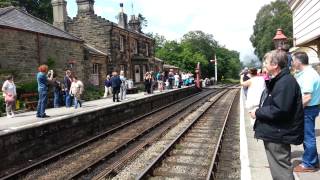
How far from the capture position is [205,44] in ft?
345

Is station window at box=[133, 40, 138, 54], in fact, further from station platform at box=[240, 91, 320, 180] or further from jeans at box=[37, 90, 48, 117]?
station platform at box=[240, 91, 320, 180]

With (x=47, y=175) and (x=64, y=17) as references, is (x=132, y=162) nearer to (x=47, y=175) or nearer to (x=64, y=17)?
(x=47, y=175)

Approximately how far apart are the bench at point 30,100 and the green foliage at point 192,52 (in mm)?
55812

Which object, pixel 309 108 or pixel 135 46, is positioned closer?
pixel 309 108

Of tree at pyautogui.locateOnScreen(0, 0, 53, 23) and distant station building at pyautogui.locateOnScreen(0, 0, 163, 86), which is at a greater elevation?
tree at pyautogui.locateOnScreen(0, 0, 53, 23)

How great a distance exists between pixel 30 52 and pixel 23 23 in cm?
196

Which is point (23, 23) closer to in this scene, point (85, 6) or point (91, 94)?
point (91, 94)

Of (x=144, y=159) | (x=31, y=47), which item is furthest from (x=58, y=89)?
(x=144, y=159)

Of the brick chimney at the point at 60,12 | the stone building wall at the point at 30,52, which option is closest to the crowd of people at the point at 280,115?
the stone building wall at the point at 30,52

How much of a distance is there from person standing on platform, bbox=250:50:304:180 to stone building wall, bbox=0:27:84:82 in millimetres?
18369

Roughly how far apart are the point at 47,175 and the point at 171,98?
2071cm

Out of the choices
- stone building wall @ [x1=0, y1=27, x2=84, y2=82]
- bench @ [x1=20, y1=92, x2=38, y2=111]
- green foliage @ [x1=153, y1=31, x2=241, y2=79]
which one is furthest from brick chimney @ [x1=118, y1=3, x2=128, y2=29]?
green foliage @ [x1=153, y1=31, x2=241, y2=79]

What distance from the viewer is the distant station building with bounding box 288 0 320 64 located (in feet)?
38.3

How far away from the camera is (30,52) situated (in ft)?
76.2
